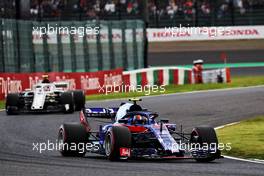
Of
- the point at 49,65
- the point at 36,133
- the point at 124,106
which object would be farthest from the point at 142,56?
the point at 124,106

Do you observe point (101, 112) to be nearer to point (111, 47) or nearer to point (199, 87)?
point (199, 87)

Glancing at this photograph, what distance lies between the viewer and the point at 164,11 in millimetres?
44344

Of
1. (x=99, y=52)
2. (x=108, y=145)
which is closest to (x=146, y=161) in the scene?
(x=108, y=145)

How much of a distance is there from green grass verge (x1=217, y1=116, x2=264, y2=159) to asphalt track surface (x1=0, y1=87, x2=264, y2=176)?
0.78 meters

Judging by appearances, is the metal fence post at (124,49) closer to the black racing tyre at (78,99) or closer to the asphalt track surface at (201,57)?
the asphalt track surface at (201,57)

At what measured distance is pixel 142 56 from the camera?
Answer: 124 feet

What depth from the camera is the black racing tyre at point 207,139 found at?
44.7ft

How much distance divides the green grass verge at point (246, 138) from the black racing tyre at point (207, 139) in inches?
43.8

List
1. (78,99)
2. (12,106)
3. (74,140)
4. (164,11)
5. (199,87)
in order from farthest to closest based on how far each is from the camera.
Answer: (164,11), (199,87), (78,99), (12,106), (74,140)

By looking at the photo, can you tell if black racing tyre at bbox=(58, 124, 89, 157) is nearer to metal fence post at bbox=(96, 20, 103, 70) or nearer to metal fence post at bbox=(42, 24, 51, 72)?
metal fence post at bbox=(42, 24, 51, 72)

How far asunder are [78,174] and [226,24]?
116ft

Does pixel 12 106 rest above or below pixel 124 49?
below

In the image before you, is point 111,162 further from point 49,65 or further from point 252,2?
point 252,2

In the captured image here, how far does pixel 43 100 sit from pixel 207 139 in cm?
1125
